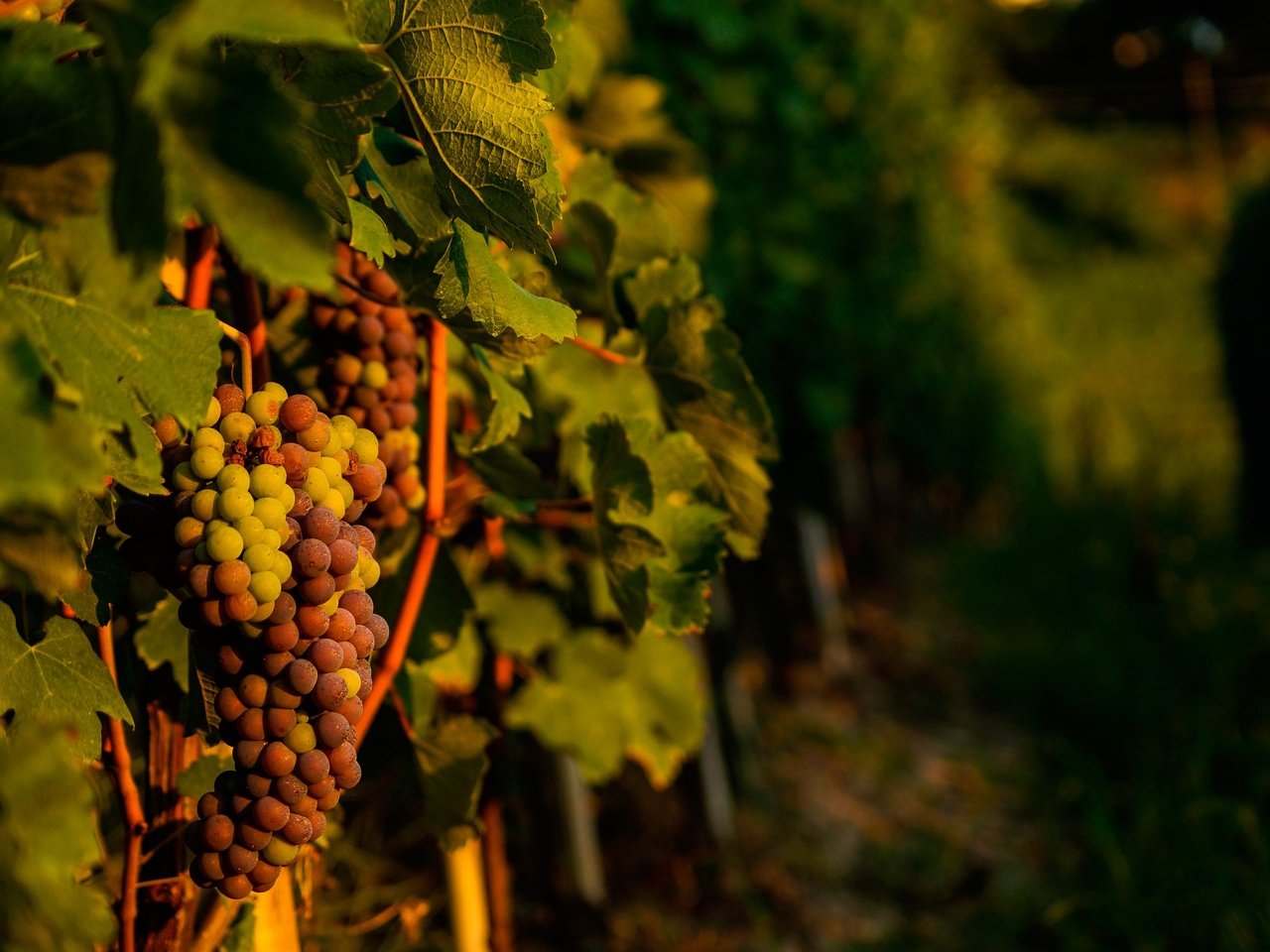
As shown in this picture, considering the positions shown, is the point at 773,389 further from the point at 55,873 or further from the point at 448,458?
the point at 55,873

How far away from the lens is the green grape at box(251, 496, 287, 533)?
708 millimetres

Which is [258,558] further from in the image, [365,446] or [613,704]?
[613,704]

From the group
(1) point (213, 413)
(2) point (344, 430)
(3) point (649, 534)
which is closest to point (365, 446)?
(2) point (344, 430)

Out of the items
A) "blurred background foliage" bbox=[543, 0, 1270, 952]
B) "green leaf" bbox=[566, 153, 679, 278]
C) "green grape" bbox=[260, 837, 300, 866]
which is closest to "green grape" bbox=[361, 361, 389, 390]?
"green leaf" bbox=[566, 153, 679, 278]

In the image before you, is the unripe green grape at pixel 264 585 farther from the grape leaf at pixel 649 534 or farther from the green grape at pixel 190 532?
the grape leaf at pixel 649 534

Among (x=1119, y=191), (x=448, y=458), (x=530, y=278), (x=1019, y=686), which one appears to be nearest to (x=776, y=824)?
(x=1019, y=686)

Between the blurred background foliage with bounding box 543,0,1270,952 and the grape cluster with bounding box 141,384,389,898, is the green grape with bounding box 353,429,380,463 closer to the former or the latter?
the grape cluster with bounding box 141,384,389,898

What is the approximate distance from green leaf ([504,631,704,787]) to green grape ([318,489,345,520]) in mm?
878

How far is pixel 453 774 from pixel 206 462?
20.1 inches

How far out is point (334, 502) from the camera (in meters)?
0.77

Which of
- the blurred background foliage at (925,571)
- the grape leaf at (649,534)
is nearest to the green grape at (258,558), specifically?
the grape leaf at (649,534)

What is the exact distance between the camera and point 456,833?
1.12 meters

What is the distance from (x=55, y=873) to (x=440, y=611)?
625 mm

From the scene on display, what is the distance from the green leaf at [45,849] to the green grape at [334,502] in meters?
0.23
